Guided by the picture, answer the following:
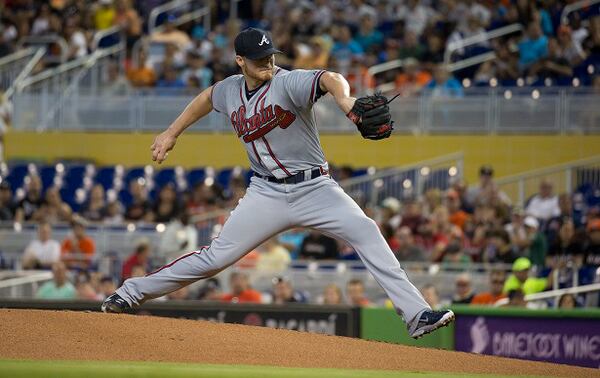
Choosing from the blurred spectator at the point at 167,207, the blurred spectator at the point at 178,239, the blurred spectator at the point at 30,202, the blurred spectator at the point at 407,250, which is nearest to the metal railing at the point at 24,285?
the blurred spectator at the point at 178,239

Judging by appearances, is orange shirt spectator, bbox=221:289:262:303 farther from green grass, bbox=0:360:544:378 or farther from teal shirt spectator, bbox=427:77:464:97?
green grass, bbox=0:360:544:378

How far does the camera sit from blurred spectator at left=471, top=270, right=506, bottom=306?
13648mm

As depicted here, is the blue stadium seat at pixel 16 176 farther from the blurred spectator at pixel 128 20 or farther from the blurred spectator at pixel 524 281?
the blurred spectator at pixel 524 281

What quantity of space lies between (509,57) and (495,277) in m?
7.00

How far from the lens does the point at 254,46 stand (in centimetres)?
841

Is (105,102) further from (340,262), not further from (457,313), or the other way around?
(457,313)

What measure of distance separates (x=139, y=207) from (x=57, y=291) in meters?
3.44

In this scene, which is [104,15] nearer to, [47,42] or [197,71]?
[47,42]

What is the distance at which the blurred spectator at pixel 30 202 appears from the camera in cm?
1878

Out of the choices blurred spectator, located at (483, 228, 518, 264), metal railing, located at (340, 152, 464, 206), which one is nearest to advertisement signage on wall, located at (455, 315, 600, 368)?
blurred spectator, located at (483, 228, 518, 264)

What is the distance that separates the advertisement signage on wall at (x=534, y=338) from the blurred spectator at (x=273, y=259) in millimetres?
3513

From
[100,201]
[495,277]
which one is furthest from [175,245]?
[495,277]

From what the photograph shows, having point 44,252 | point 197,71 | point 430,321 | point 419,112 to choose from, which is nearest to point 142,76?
point 197,71

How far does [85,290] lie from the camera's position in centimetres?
1485
